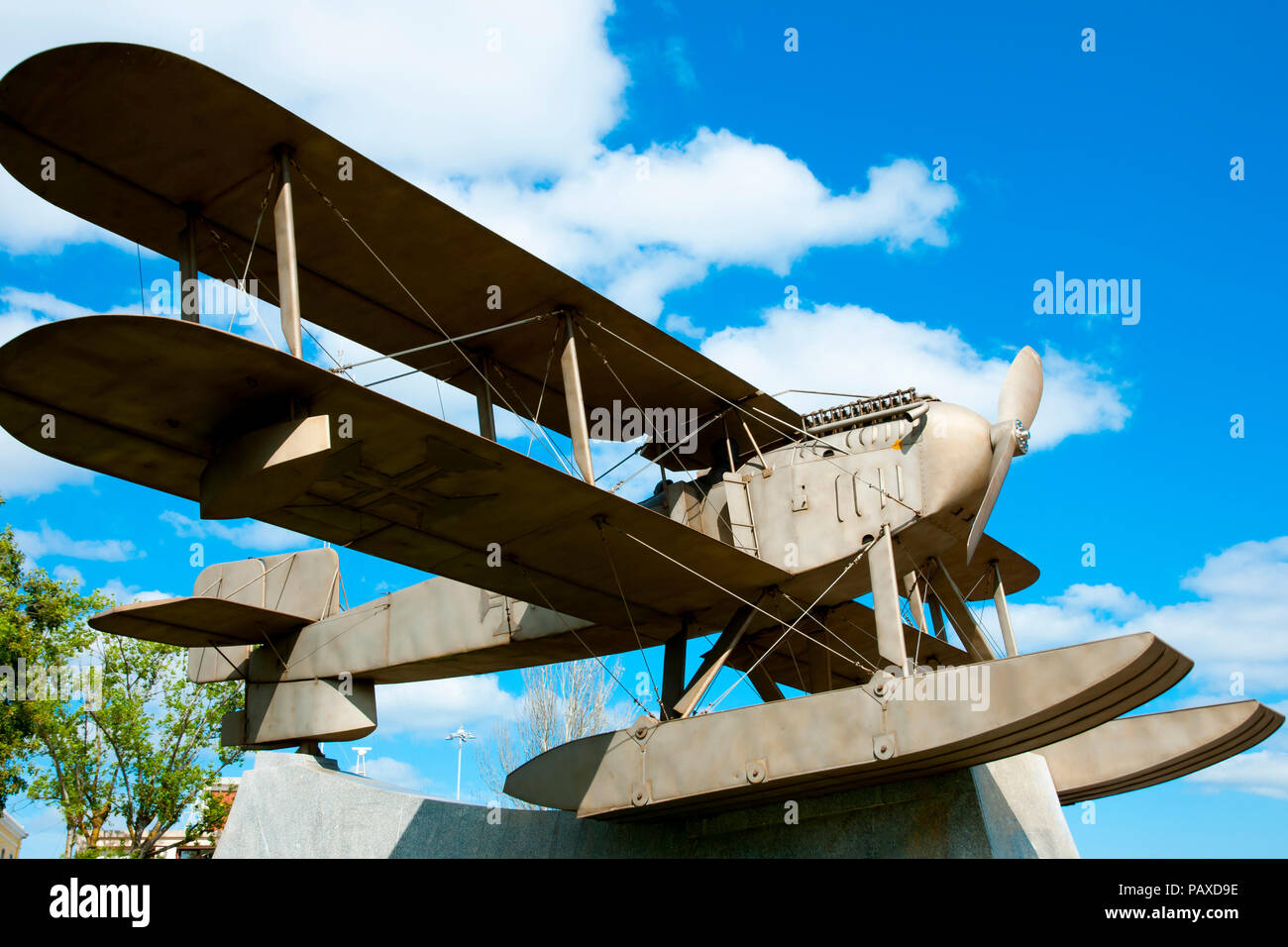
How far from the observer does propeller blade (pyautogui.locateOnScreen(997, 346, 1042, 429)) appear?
1172cm

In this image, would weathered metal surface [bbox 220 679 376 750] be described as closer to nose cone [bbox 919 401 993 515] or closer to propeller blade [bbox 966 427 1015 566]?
nose cone [bbox 919 401 993 515]

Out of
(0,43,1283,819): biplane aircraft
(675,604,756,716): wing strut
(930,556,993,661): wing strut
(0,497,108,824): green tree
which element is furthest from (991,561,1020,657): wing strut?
(0,497,108,824): green tree

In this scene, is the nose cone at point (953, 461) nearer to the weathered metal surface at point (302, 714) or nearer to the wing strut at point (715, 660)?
the wing strut at point (715, 660)

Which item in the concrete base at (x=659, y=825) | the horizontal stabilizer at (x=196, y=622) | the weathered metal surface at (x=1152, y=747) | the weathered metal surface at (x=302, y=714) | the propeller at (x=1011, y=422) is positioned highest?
the propeller at (x=1011, y=422)

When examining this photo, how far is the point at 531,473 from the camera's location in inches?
371

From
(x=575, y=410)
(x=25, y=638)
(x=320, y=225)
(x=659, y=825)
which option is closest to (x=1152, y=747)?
(x=659, y=825)

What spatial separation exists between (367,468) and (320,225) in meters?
2.48

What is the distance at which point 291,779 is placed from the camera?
584 inches

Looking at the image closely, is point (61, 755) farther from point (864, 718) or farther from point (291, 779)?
point (864, 718)

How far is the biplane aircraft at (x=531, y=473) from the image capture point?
821 centimetres

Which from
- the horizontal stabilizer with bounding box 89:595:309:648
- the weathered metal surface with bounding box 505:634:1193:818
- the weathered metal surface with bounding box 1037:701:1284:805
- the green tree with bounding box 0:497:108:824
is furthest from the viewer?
the green tree with bounding box 0:497:108:824

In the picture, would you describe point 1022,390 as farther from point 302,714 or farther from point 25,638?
point 25,638

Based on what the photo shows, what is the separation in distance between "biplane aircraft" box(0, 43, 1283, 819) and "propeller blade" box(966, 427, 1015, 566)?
5 cm

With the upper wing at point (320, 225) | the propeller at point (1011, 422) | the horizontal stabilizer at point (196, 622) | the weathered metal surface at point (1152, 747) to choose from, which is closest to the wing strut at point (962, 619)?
the propeller at point (1011, 422)
